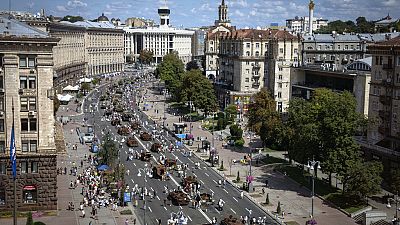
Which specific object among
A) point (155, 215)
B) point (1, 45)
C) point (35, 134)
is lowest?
point (155, 215)

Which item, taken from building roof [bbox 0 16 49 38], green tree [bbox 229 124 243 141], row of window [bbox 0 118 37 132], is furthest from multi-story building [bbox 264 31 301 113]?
row of window [bbox 0 118 37 132]

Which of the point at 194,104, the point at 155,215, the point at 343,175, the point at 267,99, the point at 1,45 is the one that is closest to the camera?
the point at 1,45

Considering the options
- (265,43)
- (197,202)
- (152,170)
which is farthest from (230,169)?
(265,43)

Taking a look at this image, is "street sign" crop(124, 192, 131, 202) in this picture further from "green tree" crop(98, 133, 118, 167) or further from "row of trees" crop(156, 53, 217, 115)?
"row of trees" crop(156, 53, 217, 115)

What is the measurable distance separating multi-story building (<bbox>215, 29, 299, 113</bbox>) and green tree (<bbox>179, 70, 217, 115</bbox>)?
8585mm

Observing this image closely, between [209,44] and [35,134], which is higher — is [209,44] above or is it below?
above

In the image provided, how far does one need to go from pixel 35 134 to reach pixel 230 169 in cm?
3190

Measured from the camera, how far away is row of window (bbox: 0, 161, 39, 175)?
56.7m

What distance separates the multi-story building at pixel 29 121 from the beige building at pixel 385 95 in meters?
43.6

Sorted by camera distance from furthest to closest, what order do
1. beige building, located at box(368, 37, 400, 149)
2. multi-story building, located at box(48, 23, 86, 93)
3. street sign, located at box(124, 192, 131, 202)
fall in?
1. multi-story building, located at box(48, 23, 86, 93)
2. beige building, located at box(368, 37, 400, 149)
3. street sign, located at box(124, 192, 131, 202)

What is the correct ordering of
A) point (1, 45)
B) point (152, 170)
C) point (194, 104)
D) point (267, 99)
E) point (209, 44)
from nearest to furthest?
point (1, 45) < point (152, 170) < point (267, 99) < point (194, 104) < point (209, 44)

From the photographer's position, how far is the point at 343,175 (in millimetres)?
62594

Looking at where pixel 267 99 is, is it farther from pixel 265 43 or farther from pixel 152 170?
pixel 265 43

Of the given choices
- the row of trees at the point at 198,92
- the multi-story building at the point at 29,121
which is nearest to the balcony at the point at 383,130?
the multi-story building at the point at 29,121
